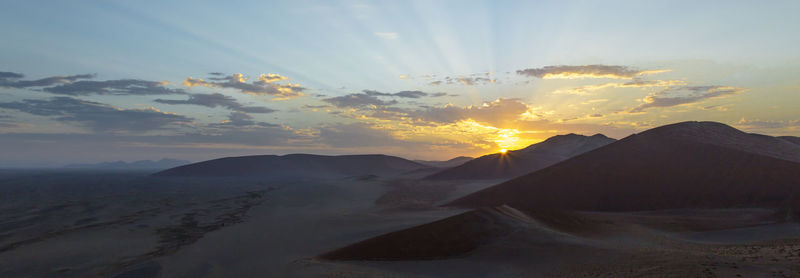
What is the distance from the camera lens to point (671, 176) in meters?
34.8

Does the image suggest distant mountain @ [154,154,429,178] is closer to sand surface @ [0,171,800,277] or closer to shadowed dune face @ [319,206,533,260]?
sand surface @ [0,171,800,277]

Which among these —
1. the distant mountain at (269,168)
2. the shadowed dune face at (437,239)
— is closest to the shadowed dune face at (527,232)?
the shadowed dune face at (437,239)

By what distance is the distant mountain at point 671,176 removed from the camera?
3009cm

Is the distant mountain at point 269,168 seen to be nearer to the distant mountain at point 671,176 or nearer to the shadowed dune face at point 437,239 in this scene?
the distant mountain at point 671,176

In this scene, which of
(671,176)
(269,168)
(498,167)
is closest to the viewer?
(671,176)

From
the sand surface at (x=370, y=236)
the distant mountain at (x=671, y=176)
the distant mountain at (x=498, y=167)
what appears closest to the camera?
the sand surface at (x=370, y=236)

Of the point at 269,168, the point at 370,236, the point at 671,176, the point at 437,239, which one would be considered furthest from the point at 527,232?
the point at 269,168

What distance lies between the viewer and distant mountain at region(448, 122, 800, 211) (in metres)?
30.1

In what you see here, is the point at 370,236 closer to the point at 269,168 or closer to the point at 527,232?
the point at 527,232

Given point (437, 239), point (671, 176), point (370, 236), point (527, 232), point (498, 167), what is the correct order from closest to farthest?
point (437, 239) → point (527, 232) → point (370, 236) → point (671, 176) → point (498, 167)

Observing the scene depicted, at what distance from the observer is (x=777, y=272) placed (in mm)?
10227

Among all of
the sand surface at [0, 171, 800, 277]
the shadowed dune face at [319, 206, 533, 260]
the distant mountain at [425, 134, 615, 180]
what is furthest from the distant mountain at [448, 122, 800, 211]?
the distant mountain at [425, 134, 615, 180]

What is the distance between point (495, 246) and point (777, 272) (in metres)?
9.84

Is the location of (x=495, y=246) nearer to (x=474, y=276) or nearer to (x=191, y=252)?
(x=474, y=276)
